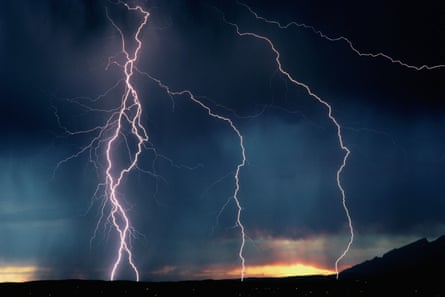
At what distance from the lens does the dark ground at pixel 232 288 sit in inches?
498

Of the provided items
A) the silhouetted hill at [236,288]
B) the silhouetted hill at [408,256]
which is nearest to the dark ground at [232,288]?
the silhouetted hill at [236,288]

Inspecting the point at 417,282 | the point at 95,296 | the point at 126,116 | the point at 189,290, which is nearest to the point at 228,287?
the point at 189,290

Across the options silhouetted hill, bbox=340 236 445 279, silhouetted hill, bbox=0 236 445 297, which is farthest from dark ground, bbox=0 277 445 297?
silhouetted hill, bbox=340 236 445 279

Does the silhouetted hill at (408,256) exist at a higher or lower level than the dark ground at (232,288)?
higher

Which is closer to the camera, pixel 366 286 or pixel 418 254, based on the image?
pixel 366 286

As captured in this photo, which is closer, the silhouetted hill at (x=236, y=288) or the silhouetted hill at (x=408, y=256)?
the silhouetted hill at (x=236, y=288)

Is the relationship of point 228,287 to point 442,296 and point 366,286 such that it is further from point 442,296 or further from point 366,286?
point 442,296

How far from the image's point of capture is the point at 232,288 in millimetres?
13703

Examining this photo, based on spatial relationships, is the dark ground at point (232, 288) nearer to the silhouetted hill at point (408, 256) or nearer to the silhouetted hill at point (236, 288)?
the silhouetted hill at point (236, 288)

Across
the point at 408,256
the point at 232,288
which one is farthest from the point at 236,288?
the point at 408,256

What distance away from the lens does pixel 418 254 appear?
63375mm

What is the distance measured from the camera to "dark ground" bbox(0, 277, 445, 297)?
12.6 m

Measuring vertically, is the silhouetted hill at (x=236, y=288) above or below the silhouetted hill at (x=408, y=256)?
below

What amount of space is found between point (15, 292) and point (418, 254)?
57.3m
